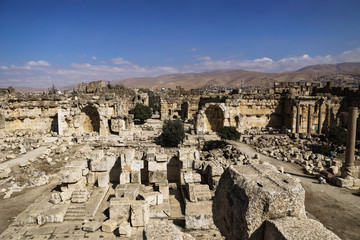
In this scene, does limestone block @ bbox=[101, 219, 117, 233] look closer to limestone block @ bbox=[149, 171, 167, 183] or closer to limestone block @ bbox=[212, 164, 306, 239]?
limestone block @ bbox=[149, 171, 167, 183]

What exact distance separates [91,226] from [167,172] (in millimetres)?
4534

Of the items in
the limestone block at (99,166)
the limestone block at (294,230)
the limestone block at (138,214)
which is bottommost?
the limestone block at (138,214)

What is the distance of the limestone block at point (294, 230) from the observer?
2867 millimetres

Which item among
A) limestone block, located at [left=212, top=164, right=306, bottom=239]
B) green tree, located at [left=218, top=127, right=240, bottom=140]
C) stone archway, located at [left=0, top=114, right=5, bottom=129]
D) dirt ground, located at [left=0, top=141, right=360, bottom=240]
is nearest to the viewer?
limestone block, located at [left=212, top=164, right=306, bottom=239]

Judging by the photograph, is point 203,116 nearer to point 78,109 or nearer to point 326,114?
point 78,109

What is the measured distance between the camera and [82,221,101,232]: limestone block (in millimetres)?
6773

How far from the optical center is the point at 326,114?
2609cm

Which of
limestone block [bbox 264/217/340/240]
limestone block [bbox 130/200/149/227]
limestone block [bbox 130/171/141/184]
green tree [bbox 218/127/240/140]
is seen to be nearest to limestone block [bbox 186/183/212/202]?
limestone block [bbox 130/200/149/227]

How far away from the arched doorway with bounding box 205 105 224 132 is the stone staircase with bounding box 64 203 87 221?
65.6ft

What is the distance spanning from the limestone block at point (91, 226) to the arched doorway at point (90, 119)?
58.6 ft

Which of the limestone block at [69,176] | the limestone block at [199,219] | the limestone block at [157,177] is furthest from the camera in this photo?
the limestone block at [157,177]

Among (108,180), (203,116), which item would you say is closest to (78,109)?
(203,116)

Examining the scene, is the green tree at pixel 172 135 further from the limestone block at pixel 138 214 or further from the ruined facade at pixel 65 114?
the limestone block at pixel 138 214

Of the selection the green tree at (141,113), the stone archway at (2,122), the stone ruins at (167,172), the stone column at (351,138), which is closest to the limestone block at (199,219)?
the stone ruins at (167,172)
